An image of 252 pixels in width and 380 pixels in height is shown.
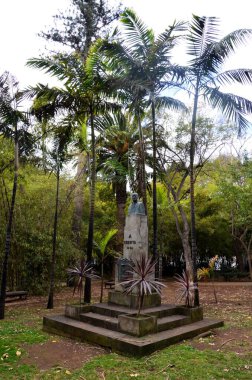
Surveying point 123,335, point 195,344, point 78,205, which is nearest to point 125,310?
point 123,335

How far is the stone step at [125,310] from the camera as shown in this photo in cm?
765

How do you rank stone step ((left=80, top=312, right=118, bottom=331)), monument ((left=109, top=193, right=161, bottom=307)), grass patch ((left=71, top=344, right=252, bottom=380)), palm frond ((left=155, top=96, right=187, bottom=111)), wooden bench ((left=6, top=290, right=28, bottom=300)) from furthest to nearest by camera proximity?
wooden bench ((left=6, top=290, right=28, bottom=300)) → palm frond ((left=155, top=96, right=187, bottom=111)) → monument ((left=109, top=193, right=161, bottom=307)) → stone step ((left=80, top=312, right=118, bottom=331)) → grass patch ((left=71, top=344, right=252, bottom=380))

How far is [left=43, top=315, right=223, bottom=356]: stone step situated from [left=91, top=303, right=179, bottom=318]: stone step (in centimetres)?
55

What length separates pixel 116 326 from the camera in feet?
22.8

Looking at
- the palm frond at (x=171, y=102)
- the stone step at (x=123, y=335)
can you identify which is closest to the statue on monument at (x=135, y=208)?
the stone step at (x=123, y=335)

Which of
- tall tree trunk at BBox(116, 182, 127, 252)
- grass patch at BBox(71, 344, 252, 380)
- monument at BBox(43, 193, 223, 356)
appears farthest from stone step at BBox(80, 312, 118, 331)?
tall tree trunk at BBox(116, 182, 127, 252)

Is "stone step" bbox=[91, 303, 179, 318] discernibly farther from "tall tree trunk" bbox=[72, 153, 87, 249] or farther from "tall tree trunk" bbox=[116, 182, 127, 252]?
"tall tree trunk" bbox=[72, 153, 87, 249]

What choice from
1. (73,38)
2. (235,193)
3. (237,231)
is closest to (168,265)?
(237,231)

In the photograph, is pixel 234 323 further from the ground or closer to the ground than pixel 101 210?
closer to the ground

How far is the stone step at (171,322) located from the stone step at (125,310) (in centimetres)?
15

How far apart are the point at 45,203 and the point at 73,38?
963cm

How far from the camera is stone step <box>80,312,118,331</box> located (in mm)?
7030

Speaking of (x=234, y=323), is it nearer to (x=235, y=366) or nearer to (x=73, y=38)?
(x=235, y=366)

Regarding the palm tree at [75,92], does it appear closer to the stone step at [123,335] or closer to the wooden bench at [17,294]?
the stone step at [123,335]
